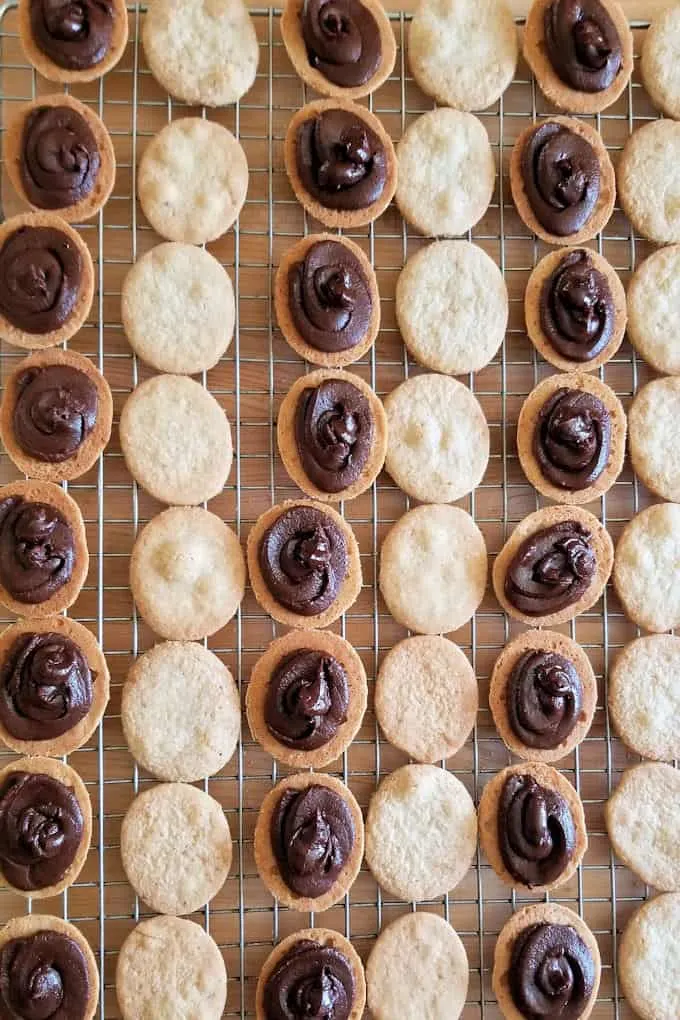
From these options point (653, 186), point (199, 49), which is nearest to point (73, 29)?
point (199, 49)

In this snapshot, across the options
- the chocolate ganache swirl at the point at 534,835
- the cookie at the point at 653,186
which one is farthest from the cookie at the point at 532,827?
the cookie at the point at 653,186

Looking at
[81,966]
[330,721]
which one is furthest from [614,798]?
[81,966]

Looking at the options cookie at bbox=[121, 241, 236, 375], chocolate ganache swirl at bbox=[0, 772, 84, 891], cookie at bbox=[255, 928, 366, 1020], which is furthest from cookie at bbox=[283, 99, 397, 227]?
cookie at bbox=[255, 928, 366, 1020]

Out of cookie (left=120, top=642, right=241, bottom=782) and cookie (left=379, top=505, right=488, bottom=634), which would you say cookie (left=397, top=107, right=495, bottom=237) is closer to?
cookie (left=379, top=505, right=488, bottom=634)

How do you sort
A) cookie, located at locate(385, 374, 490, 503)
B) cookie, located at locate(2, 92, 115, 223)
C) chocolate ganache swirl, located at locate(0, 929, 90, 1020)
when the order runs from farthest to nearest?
1. cookie, located at locate(385, 374, 490, 503)
2. cookie, located at locate(2, 92, 115, 223)
3. chocolate ganache swirl, located at locate(0, 929, 90, 1020)

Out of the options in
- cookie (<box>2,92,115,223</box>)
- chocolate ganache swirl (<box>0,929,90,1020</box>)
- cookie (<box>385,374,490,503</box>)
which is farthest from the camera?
cookie (<box>385,374,490,503</box>)

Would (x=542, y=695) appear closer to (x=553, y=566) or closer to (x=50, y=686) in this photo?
(x=553, y=566)

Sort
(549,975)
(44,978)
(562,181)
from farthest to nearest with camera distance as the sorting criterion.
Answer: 1. (562,181)
2. (549,975)
3. (44,978)
